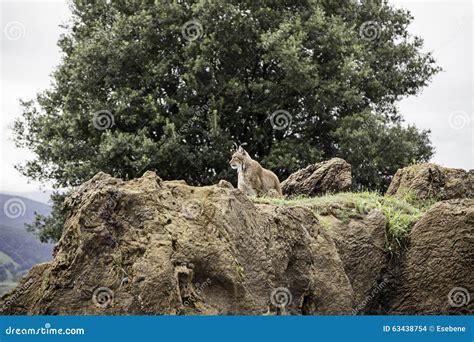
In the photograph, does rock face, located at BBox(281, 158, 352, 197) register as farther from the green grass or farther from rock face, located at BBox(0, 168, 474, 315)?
rock face, located at BBox(0, 168, 474, 315)

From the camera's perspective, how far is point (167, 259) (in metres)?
8.12

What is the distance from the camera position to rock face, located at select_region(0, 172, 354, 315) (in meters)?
8.01

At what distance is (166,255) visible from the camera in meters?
8.16

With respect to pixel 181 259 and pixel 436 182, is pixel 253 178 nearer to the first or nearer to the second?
pixel 436 182

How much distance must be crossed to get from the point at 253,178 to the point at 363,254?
605cm

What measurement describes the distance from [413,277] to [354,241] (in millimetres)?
1291

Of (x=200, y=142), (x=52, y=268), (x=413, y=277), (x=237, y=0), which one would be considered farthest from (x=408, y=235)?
(x=237, y=0)

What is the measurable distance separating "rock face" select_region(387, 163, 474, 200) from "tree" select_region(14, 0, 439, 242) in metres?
8.77

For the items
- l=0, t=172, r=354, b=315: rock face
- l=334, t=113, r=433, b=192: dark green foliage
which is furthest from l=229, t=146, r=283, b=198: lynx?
l=334, t=113, r=433, b=192: dark green foliage

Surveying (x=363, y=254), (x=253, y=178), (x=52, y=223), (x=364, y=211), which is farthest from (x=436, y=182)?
(x=52, y=223)

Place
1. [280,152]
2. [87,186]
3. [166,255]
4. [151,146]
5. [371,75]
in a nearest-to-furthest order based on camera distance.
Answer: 1. [166,255]
2. [87,186]
3. [151,146]
4. [280,152]
5. [371,75]

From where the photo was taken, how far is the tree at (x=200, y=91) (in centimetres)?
2534

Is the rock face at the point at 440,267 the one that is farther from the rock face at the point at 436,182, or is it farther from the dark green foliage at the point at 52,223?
the dark green foliage at the point at 52,223

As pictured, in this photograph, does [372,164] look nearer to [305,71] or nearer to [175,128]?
[305,71]
